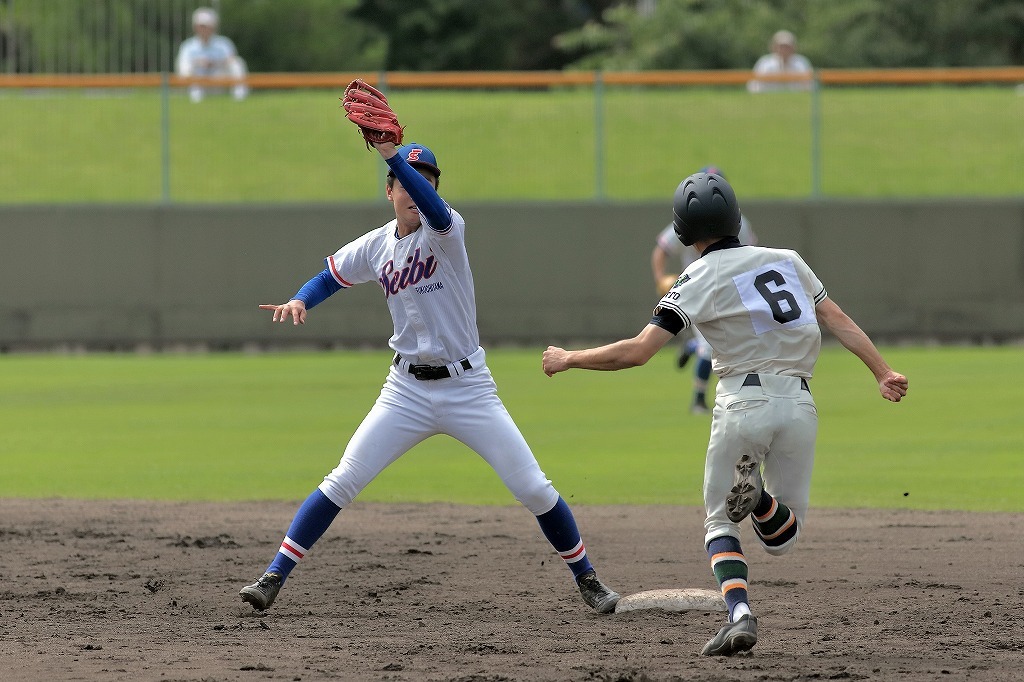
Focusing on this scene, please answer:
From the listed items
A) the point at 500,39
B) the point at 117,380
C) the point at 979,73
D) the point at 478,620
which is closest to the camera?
the point at 478,620

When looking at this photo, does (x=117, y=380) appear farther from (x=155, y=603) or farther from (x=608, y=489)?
(x=155, y=603)

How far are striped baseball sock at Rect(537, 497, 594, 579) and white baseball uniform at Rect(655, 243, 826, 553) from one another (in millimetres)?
1147

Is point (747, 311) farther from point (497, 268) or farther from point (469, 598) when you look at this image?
point (497, 268)

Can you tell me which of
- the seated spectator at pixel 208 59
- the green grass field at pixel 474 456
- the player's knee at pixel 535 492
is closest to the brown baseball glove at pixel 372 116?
the player's knee at pixel 535 492

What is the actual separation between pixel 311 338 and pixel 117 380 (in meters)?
4.63

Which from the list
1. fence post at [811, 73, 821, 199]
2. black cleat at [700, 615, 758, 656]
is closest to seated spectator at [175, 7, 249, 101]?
fence post at [811, 73, 821, 199]

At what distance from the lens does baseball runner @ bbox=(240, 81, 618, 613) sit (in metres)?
7.22

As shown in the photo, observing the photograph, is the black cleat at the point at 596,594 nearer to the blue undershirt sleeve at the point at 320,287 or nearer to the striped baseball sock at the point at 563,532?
the striped baseball sock at the point at 563,532

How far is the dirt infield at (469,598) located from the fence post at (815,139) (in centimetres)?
1419

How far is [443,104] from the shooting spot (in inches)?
979

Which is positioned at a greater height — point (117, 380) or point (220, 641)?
point (220, 641)

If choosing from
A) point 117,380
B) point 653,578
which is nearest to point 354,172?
point 117,380

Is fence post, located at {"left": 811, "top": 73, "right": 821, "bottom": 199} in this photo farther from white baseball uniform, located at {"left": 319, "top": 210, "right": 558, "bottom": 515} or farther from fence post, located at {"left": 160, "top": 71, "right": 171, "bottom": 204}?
white baseball uniform, located at {"left": 319, "top": 210, "right": 558, "bottom": 515}

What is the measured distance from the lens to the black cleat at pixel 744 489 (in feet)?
20.6
